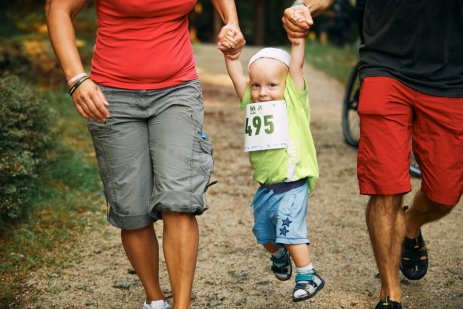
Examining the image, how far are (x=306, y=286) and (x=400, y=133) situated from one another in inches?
34.6

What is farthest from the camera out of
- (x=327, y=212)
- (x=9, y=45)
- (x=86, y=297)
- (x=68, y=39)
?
(x=9, y=45)

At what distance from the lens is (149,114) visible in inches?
131

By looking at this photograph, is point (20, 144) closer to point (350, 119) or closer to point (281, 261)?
point (281, 261)

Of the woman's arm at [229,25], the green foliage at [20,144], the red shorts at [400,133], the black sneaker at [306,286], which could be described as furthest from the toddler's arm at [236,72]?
the green foliage at [20,144]

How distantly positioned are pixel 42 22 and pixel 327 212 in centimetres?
791

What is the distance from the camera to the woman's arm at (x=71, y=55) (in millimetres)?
3082

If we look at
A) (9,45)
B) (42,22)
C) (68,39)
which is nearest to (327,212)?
(68,39)

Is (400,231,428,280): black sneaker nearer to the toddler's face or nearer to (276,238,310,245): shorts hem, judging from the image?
(276,238,310,245): shorts hem

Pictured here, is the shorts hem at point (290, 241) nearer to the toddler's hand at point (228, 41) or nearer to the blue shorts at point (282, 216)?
the blue shorts at point (282, 216)

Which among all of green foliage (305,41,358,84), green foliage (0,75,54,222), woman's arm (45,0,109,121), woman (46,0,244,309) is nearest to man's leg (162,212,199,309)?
woman (46,0,244,309)

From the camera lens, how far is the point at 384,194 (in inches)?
144

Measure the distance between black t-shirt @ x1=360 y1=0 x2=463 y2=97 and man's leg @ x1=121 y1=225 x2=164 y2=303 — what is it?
1.37m

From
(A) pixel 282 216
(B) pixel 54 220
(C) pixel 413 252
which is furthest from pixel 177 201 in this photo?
(B) pixel 54 220

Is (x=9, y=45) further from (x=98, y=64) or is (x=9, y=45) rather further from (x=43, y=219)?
(x=98, y=64)
